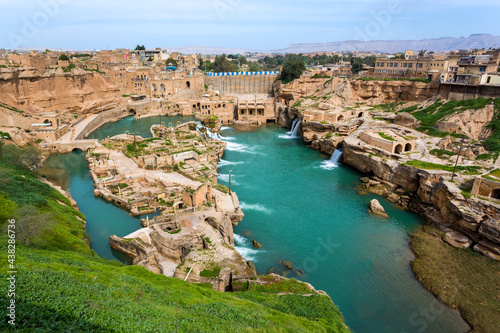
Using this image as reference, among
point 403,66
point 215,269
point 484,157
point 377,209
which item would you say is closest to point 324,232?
point 377,209

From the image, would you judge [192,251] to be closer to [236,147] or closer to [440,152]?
[440,152]

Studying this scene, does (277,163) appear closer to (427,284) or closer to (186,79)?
(427,284)

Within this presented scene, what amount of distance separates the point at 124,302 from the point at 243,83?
7276cm

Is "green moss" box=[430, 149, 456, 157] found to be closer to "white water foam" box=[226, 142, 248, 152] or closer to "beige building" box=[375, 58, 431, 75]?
"white water foam" box=[226, 142, 248, 152]

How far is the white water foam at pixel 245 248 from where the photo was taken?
2011cm

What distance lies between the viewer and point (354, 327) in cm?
1538

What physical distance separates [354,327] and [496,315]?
7.49 metres

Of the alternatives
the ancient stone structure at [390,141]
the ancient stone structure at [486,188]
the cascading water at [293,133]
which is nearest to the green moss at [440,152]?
the ancient stone structure at [390,141]

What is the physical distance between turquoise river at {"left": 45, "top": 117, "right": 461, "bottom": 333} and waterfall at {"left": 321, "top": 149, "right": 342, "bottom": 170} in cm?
40

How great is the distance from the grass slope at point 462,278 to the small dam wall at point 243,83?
202 feet

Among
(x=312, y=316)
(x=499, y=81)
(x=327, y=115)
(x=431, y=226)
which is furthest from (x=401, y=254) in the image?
(x=499, y=81)

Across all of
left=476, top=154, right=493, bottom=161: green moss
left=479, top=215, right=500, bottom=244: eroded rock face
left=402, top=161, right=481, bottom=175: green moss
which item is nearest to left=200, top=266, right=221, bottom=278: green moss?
left=479, top=215, right=500, bottom=244: eroded rock face

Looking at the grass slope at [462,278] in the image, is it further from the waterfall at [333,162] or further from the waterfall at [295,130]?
the waterfall at [295,130]

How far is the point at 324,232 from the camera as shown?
23391 millimetres
